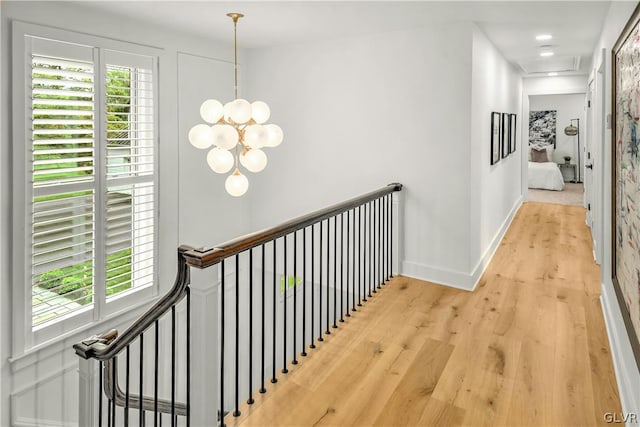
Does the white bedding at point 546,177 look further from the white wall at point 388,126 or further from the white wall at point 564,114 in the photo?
the white wall at point 388,126

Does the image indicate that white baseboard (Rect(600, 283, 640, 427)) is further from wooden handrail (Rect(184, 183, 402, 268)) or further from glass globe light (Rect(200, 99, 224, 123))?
glass globe light (Rect(200, 99, 224, 123))

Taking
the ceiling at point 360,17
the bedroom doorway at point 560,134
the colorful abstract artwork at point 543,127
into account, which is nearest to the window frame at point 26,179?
the ceiling at point 360,17

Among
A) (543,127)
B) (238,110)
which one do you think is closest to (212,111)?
(238,110)

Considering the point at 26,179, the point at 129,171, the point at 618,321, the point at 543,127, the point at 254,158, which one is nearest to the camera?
the point at 618,321

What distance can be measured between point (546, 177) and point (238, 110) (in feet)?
29.4

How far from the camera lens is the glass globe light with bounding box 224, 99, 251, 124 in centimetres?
334

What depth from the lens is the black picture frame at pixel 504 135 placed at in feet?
18.0

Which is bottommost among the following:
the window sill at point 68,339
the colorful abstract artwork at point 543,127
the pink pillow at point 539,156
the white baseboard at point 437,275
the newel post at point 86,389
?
the window sill at point 68,339

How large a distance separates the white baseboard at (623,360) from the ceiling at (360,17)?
2.21m

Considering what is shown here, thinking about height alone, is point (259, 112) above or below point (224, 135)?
above

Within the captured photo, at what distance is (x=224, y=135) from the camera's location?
3.32m

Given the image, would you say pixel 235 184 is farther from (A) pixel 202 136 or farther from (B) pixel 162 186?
(B) pixel 162 186

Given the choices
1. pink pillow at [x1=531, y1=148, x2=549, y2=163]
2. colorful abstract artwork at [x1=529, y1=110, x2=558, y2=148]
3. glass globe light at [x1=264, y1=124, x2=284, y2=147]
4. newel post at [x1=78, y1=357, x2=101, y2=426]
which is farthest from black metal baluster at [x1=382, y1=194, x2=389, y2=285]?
colorful abstract artwork at [x1=529, y1=110, x2=558, y2=148]

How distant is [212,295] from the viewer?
6.12ft
